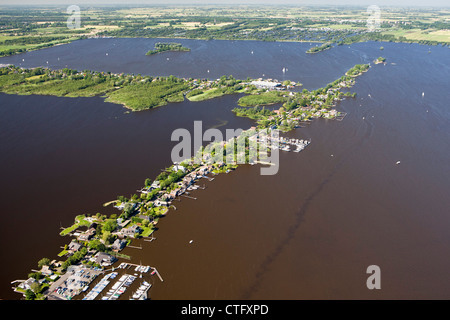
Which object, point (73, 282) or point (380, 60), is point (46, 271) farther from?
point (380, 60)

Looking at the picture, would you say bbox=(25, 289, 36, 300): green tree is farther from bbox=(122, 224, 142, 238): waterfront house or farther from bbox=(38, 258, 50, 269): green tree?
bbox=(122, 224, 142, 238): waterfront house

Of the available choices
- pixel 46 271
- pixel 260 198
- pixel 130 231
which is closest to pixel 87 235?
pixel 130 231

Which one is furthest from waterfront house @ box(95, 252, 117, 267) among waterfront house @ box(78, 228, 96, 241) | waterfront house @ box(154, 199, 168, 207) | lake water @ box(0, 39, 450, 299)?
waterfront house @ box(154, 199, 168, 207)

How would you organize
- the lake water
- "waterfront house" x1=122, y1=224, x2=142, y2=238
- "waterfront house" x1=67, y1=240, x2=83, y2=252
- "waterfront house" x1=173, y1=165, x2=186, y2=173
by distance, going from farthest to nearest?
"waterfront house" x1=173, y1=165, x2=186, y2=173
"waterfront house" x1=122, y1=224, x2=142, y2=238
"waterfront house" x1=67, y1=240, x2=83, y2=252
the lake water

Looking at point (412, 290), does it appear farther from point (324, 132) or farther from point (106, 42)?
point (106, 42)

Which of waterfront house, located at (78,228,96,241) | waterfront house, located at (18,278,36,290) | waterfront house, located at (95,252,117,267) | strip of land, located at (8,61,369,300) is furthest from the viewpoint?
waterfront house, located at (78,228,96,241)

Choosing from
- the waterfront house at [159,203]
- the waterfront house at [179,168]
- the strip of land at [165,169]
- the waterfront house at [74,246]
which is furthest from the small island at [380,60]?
the waterfront house at [74,246]

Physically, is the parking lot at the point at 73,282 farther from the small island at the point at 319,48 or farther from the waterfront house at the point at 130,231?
the small island at the point at 319,48

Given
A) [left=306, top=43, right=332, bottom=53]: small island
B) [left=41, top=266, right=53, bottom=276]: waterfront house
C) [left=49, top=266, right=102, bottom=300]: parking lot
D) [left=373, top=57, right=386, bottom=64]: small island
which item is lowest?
[left=49, top=266, right=102, bottom=300]: parking lot

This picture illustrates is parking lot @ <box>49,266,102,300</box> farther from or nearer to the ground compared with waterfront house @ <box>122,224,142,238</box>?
nearer to the ground
